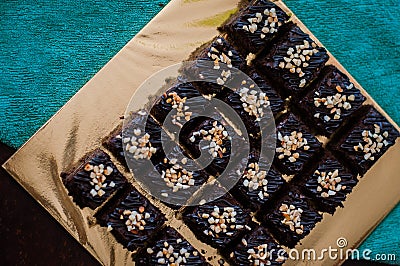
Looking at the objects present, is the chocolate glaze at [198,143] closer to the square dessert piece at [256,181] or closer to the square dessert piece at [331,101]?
the square dessert piece at [256,181]

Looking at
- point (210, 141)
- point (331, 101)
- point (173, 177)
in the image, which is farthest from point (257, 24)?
point (173, 177)

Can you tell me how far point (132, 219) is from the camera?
401 centimetres

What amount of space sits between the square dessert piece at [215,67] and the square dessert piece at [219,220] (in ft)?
2.70

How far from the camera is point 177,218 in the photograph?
416cm

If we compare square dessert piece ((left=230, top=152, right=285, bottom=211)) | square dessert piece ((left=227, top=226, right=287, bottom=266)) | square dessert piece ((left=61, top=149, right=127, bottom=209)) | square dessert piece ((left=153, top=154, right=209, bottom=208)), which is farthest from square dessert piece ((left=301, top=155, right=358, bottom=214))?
square dessert piece ((left=61, top=149, right=127, bottom=209))

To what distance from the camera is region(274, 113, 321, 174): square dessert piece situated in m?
4.16

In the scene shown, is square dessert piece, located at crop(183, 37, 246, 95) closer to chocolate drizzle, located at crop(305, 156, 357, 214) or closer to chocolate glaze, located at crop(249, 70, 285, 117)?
chocolate glaze, located at crop(249, 70, 285, 117)

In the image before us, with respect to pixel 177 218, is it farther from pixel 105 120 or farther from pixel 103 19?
pixel 103 19

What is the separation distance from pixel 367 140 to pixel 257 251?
45.4 inches

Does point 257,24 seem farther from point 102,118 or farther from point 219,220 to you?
point 219,220

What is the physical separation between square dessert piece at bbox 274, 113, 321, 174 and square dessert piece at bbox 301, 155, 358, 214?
114mm

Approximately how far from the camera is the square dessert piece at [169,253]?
13.2 feet
